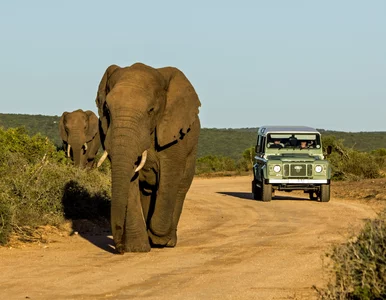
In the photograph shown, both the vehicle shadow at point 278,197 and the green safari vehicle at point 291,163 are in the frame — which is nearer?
the green safari vehicle at point 291,163

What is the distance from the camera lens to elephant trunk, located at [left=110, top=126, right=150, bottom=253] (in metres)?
13.9

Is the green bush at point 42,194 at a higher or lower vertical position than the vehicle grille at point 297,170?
lower

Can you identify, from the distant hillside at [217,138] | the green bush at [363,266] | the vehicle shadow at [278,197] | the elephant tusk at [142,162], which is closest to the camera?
the green bush at [363,266]

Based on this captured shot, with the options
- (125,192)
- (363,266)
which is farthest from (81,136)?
(363,266)

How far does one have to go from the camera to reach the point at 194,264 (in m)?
13.8

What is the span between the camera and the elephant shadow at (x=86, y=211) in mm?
18591

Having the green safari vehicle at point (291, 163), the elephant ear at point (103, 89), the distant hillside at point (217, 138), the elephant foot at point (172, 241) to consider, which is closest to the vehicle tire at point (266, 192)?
the green safari vehicle at point (291, 163)

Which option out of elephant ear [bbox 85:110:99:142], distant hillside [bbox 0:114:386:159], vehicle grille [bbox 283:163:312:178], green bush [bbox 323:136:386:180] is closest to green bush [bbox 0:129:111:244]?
vehicle grille [bbox 283:163:312:178]

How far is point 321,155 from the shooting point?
93.1ft

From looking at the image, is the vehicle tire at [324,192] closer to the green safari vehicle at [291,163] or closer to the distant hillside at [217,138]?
the green safari vehicle at [291,163]

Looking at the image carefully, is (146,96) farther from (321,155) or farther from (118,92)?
(321,155)

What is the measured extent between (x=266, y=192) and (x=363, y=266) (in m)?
18.9

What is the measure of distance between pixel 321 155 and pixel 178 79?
12.9 metres

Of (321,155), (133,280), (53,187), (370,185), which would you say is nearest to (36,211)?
(53,187)
